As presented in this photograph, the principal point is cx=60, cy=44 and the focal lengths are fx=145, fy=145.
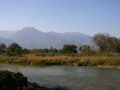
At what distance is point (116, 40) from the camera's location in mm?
70625

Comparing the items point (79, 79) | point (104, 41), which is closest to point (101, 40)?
point (104, 41)

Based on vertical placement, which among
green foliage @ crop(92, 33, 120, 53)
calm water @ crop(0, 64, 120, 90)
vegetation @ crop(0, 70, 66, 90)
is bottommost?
calm water @ crop(0, 64, 120, 90)

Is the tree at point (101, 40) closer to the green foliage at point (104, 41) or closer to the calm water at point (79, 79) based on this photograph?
the green foliage at point (104, 41)

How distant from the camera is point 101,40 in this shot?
73.4 m

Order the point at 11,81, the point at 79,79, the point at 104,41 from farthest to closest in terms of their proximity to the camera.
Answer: the point at 104,41
the point at 79,79
the point at 11,81

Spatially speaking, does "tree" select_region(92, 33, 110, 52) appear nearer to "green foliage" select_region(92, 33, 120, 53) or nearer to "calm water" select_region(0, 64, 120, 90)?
"green foliage" select_region(92, 33, 120, 53)

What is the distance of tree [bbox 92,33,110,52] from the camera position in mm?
72706

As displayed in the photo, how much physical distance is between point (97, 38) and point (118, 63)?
4758 centimetres

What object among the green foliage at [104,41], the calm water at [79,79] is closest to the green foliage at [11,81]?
the calm water at [79,79]

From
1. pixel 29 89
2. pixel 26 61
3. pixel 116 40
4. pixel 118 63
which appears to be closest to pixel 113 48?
pixel 116 40

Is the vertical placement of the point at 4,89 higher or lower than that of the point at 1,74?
lower

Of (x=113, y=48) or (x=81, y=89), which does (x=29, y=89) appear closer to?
(x=81, y=89)

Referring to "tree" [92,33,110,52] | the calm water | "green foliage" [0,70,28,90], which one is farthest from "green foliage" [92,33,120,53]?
"green foliage" [0,70,28,90]

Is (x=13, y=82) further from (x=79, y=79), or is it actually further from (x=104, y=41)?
(x=104, y=41)
